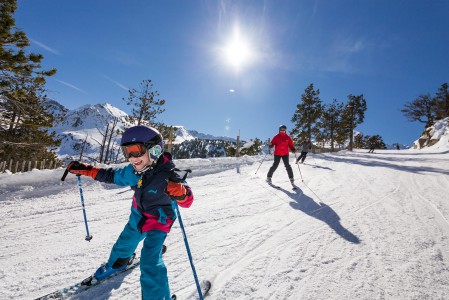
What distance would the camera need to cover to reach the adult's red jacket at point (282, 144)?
28.0ft

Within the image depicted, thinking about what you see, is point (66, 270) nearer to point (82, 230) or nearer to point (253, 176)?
point (82, 230)

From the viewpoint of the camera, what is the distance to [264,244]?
143 inches

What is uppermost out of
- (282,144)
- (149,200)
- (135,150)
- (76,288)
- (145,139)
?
(282,144)

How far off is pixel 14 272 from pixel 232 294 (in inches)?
111

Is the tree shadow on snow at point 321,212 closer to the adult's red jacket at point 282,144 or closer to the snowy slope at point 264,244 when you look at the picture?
the snowy slope at point 264,244

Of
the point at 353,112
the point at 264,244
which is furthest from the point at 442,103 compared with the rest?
the point at 264,244

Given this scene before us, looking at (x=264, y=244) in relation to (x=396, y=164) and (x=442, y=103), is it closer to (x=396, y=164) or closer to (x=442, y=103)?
(x=396, y=164)

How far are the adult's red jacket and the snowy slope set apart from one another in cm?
182

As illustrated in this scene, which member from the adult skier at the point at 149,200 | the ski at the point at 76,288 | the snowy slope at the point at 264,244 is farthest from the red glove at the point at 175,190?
the ski at the point at 76,288

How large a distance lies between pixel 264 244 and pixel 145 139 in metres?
2.45

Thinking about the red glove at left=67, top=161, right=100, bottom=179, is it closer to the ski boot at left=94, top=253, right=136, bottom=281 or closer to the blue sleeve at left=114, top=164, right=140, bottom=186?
the blue sleeve at left=114, top=164, right=140, bottom=186

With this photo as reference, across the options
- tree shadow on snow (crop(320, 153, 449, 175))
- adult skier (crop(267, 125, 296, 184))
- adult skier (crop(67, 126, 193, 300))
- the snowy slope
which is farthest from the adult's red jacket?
tree shadow on snow (crop(320, 153, 449, 175))

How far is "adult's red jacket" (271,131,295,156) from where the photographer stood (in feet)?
28.0

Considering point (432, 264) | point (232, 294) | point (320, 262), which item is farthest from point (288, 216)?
point (232, 294)
